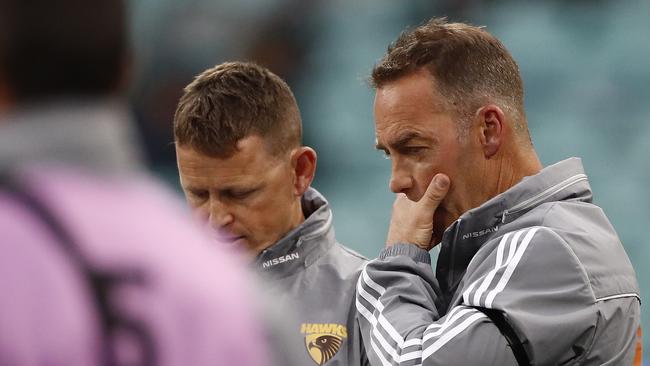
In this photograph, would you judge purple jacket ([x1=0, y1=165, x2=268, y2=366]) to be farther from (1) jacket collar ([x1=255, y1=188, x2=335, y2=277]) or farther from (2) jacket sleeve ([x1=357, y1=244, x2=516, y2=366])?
(1) jacket collar ([x1=255, y1=188, x2=335, y2=277])

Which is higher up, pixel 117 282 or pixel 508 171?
pixel 117 282

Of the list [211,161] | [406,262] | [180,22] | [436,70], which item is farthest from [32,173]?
[180,22]

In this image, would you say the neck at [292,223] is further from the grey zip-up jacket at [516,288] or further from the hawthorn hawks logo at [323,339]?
the grey zip-up jacket at [516,288]

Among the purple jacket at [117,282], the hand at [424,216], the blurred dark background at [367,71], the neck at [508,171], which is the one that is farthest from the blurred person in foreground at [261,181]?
the blurred dark background at [367,71]

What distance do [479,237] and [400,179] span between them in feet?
0.77

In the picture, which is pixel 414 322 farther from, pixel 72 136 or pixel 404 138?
pixel 72 136

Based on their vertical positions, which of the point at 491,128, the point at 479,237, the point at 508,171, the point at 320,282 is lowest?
the point at 320,282

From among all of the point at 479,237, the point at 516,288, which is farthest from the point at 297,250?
the point at 516,288

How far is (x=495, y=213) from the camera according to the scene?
6.66ft

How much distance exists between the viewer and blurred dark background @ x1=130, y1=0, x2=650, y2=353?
221 inches

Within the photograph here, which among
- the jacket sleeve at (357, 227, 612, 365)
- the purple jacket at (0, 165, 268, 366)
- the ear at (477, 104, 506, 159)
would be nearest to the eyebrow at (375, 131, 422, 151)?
the ear at (477, 104, 506, 159)

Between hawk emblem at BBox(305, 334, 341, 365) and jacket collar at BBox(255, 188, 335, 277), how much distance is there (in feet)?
0.86

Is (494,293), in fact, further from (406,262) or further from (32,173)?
(32,173)

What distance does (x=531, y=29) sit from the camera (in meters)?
5.80
